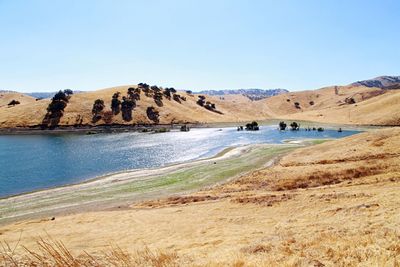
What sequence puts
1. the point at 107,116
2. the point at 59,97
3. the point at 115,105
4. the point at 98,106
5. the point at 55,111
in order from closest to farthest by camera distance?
the point at 55,111
the point at 107,116
the point at 98,106
the point at 59,97
the point at 115,105

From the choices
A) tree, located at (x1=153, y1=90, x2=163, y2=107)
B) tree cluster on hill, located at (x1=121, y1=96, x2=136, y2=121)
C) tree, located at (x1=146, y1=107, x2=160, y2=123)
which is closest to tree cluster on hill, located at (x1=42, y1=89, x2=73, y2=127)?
tree cluster on hill, located at (x1=121, y1=96, x2=136, y2=121)

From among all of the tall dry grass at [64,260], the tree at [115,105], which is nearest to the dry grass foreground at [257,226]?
the tall dry grass at [64,260]

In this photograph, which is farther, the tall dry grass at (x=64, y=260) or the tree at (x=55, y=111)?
the tree at (x=55, y=111)

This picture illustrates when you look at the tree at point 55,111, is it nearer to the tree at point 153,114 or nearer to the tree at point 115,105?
the tree at point 115,105

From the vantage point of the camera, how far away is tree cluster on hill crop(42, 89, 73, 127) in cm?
15062

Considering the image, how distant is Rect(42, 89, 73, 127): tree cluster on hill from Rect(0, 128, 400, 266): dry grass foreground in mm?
126638

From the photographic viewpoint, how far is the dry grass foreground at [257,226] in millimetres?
13016

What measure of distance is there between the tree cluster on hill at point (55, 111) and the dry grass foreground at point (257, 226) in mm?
126638

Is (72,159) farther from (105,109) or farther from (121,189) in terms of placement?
(105,109)

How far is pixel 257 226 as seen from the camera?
23.3 metres

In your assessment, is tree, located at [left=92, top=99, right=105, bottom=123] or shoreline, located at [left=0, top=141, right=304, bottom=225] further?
tree, located at [left=92, top=99, right=105, bottom=123]

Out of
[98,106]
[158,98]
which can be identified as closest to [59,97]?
[98,106]

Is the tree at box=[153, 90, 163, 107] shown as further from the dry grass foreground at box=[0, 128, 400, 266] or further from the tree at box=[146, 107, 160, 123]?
the dry grass foreground at box=[0, 128, 400, 266]

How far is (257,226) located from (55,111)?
15310cm
